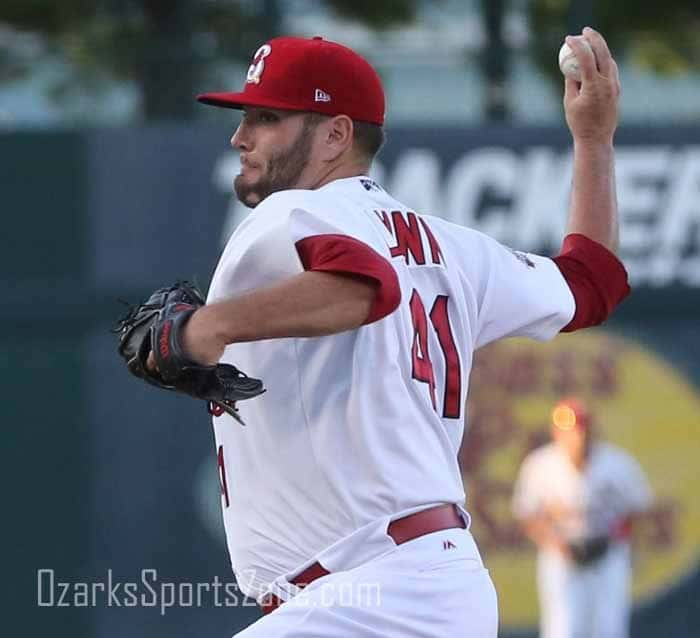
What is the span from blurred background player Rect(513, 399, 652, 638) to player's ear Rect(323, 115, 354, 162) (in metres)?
6.99

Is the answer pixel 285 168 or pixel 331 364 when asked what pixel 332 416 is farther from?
pixel 285 168

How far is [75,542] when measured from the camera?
10.7 meters

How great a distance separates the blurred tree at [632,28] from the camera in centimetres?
1128

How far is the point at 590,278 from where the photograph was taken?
3.89 m

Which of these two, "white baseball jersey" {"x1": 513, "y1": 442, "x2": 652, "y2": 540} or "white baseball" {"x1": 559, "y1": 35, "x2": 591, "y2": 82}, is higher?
"white baseball" {"x1": 559, "y1": 35, "x2": 591, "y2": 82}

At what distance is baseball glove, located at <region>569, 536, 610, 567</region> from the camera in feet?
33.9

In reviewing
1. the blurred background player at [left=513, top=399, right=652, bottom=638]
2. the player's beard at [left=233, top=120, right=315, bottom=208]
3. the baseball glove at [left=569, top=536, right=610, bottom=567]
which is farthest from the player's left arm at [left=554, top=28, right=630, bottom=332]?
the baseball glove at [left=569, top=536, right=610, bottom=567]

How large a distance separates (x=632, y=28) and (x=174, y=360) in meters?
9.01

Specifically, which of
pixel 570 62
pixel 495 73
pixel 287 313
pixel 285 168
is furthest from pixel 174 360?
pixel 495 73

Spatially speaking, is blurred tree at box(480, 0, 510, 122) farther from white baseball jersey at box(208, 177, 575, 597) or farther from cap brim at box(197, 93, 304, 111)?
white baseball jersey at box(208, 177, 575, 597)

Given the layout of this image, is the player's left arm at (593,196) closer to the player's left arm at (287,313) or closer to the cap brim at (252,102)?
the cap brim at (252,102)

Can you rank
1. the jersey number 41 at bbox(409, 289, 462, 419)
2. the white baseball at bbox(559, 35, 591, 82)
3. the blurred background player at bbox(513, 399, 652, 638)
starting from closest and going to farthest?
the jersey number 41 at bbox(409, 289, 462, 419) < the white baseball at bbox(559, 35, 591, 82) < the blurred background player at bbox(513, 399, 652, 638)

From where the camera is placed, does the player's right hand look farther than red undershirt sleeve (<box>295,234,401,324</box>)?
Yes

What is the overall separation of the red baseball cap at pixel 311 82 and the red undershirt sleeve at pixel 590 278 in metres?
0.63
